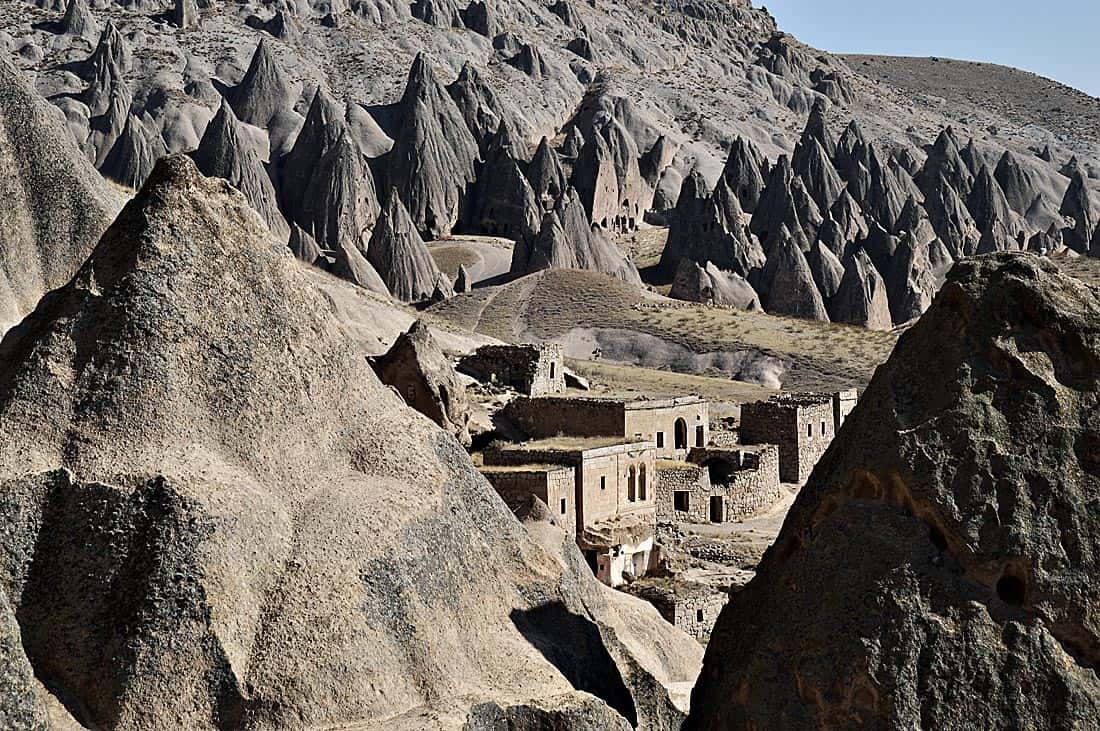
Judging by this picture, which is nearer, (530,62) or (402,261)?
(402,261)

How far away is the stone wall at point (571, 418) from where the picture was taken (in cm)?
3050

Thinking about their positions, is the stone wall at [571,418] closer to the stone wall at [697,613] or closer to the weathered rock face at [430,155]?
the stone wall at [697,613]

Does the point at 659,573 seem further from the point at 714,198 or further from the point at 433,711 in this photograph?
the point at 714,198

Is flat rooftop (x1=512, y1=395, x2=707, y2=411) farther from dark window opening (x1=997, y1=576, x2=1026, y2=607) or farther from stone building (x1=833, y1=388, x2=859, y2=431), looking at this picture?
dark window opening (x1=997, y1=576, x2=1026, y2=607)

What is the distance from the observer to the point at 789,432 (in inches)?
1414

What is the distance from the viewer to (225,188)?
39.4ft

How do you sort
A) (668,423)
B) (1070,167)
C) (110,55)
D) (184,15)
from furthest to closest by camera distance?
1. (1070,167)
2. (184,15)
3. (110,55)
4. (668,423)

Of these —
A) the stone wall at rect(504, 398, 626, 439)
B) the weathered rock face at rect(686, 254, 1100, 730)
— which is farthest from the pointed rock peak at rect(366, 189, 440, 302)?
the weathered rock face at rect(686, 254, 1100, 730)

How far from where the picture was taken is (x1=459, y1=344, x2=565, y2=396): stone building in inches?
1410

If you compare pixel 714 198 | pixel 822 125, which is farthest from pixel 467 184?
pixel 822 125

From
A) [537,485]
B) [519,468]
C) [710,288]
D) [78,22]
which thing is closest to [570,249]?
[710,288]

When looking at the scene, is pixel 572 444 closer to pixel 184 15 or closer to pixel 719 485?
pixel 719 485

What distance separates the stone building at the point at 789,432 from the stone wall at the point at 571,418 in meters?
6.27

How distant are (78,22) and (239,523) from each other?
339 ft
